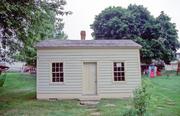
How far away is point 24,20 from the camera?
13.2 m

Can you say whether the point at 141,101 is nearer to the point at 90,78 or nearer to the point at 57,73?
the point at 90,78

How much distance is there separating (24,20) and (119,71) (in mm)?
7112

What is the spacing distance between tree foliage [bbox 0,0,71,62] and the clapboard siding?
71.0 inches

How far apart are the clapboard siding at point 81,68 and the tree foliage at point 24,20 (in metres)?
1.80

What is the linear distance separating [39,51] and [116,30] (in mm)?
25039

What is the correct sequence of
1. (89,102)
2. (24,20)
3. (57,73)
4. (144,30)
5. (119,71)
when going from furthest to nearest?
(144,30) → (119,71) → (57,73) → (89,102) → (24,20)

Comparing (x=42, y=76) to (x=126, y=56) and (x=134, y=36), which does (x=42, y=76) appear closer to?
(x=126, y=56)

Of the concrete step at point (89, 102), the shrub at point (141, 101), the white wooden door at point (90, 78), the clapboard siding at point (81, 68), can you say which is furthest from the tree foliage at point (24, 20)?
the shrub at point (141, 101)

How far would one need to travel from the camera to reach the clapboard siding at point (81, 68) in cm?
1719

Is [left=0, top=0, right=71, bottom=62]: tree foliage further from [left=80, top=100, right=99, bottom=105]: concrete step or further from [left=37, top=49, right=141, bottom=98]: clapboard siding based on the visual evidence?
[left=80, top=100, right=99, bottom=105]: concrete step

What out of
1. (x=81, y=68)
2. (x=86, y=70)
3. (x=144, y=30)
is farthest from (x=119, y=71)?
(x=144, y=30)

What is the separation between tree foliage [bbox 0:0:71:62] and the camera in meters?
11.9

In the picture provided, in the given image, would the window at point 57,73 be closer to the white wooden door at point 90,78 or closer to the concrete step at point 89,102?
the white wooden door at point 90,78

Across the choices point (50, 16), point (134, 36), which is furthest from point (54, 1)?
point (134, 36)
